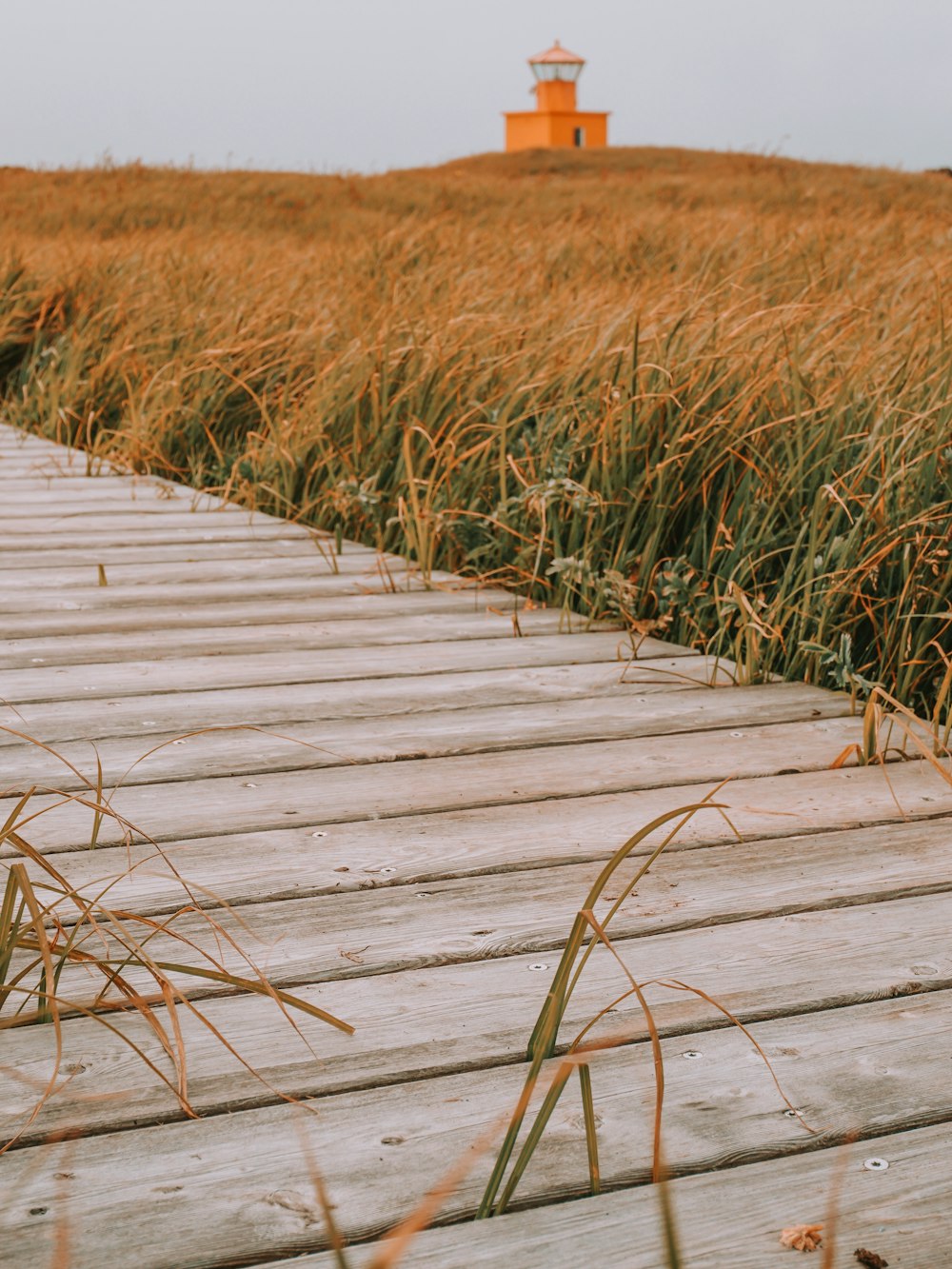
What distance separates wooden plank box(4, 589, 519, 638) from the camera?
8.52ft

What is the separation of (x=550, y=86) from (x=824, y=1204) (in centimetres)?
3991

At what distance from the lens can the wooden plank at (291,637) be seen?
2420 millimetres

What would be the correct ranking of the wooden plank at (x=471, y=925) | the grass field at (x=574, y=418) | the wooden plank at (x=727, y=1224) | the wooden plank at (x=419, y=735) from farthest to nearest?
the grass field at (x=574, y=418)
the wooden plank at (x=419, y=735)
the wooden plank at (x=471, y=925)
the wooden plank at (x=727, y=1224)

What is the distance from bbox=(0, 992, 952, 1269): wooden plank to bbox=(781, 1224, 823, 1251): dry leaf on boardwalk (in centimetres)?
9

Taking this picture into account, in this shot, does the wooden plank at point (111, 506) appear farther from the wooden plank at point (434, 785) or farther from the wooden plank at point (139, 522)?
the wooden plank at point (434, 785)

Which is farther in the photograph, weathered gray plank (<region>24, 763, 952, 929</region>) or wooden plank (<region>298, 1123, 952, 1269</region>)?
weathered gray plank (<region>24, 763, 952, 929</region>)

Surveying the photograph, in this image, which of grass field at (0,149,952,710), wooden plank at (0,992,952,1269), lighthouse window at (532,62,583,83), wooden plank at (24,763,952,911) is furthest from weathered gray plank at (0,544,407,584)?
lighthouse window at (532,62,583,83)

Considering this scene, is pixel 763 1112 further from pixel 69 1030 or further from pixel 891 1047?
pixel 69 1030

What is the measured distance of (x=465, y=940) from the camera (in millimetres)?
1376

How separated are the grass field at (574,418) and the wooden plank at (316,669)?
19 centimetres

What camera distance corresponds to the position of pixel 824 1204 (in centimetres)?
97

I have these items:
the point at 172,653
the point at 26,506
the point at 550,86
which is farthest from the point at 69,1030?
the point at 550,86

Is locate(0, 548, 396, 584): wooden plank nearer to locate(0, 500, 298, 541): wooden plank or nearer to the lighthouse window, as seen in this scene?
locate(0, 500, 298, 541): wooden plank

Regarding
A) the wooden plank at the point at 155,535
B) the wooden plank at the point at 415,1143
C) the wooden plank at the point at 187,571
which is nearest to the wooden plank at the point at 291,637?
the wooden plank at the point at 187,571
